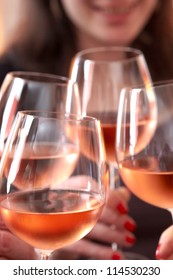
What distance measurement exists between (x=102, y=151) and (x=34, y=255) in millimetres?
198

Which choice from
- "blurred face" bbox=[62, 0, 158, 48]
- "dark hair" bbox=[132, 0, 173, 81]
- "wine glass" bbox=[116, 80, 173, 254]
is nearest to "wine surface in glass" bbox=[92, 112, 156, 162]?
"wine glass" bbox=[116, 80, 173, 254]

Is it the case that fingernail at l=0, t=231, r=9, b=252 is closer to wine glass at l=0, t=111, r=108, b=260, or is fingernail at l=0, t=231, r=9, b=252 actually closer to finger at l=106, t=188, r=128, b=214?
wine glass at l=0, t=111, r=108, b=260

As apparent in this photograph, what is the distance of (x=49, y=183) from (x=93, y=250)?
0.90 feet

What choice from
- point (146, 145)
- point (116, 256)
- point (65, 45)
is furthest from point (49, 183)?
point (65, 45)

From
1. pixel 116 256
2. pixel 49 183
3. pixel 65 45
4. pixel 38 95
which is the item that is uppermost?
pixel 65 45

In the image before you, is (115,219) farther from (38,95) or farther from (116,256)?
(38,95)

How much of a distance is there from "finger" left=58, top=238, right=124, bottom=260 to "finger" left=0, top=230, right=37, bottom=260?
6.2 inches

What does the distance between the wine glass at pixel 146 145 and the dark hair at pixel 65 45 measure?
3.49 feet

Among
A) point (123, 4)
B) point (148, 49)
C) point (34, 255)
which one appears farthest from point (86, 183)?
point (148, 49)

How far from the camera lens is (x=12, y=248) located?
0.66m

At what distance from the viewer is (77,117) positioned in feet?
1.85

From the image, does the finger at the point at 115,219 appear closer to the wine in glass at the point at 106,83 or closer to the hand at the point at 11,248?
the wine in glass at the point at 106,83

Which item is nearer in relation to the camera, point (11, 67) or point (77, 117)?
point (77, 117)
